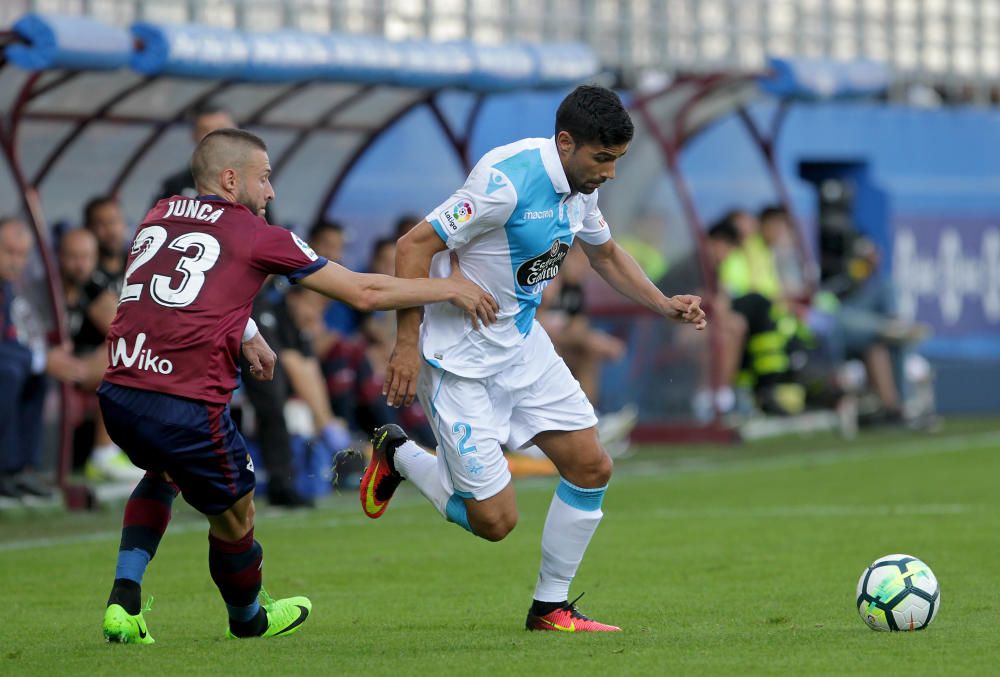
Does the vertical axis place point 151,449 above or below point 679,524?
above

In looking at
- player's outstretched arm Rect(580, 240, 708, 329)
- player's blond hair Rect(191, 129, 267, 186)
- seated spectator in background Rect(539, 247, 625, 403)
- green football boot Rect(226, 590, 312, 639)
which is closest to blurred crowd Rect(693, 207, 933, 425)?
seated spectator in background Rect(539, 247, 625, 403)

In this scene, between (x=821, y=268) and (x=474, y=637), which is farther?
(x=821, y=268)

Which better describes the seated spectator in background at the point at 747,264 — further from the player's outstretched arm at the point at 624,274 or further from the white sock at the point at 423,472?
the white sock at the point at 423,472

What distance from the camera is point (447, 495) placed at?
6582 mm

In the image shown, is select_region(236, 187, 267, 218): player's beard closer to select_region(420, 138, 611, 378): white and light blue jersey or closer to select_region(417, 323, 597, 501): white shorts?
select_region(420, 138, 611, 378): white and light blue jersey

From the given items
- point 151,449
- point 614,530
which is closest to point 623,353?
point 614,530

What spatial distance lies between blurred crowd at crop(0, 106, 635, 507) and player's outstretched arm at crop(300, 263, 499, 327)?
2.52 metres

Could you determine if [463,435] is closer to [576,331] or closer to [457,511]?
[457,511]

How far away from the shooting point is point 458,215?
20.5ft

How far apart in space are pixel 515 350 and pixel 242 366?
11.5 feet

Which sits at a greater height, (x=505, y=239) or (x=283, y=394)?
(x=505, y=239)

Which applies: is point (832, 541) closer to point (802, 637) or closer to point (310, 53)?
point (802, 637)

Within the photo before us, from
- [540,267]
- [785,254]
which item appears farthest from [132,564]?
[785,254]

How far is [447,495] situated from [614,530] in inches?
134
